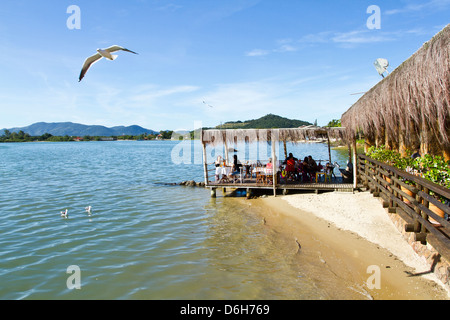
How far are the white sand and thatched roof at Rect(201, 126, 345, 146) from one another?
2.82 meters

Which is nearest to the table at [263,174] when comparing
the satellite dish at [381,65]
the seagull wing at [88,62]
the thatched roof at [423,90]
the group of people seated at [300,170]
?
the group of people seated at [300,170]

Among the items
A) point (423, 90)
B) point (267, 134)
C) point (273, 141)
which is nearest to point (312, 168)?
point (273, 141)

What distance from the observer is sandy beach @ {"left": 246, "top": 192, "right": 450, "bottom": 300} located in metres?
5.44

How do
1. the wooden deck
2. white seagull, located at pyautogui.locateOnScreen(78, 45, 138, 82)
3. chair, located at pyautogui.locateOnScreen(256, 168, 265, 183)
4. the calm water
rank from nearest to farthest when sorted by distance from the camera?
the calm water < white seagull, located at pyautogui.locateOnScreen(78, 45, 138, 82) < the wooden deck < chair, located at pyautogui.locateOnScreen(256, 168, 265, 183)

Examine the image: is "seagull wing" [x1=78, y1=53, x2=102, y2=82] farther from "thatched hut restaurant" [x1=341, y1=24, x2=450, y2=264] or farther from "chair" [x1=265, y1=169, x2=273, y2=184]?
"chair" [x1=265, y1=169, x2=273, y2=184]

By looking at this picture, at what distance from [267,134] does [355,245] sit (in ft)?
22.3

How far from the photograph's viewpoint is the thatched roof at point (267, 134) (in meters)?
13.2

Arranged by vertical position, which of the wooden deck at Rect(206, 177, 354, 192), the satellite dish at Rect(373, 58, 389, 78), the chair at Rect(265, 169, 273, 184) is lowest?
the wooden deck at Rect(206, 177, 354, 192)

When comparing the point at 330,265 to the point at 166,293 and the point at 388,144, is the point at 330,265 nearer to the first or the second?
the point at 166,293

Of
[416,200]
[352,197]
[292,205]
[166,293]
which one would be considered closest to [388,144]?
[352,197]

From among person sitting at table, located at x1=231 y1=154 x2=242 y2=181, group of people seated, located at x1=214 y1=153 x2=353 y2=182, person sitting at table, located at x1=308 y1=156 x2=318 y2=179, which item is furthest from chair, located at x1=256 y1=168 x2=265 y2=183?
person sitting at table, located at x1=308 y1=156 x2=318 y2=179

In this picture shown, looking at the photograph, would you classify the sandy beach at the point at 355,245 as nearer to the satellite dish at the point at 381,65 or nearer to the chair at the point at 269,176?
the chair at the point at 269,176

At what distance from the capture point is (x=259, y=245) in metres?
8.34
